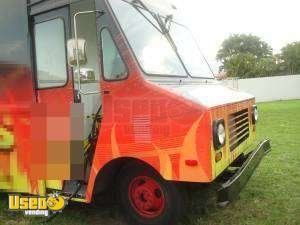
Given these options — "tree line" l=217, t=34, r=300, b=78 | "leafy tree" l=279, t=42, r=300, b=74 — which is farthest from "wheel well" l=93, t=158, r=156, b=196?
"leafy tree" l=279, t=42, r=300, b=74

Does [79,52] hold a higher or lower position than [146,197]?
higher

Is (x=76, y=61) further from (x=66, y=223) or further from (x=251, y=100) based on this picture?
(x=251, y=100)

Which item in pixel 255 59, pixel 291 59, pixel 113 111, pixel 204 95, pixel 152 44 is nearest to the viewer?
pixel 113 111

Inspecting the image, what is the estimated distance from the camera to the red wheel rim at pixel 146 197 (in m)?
5.15

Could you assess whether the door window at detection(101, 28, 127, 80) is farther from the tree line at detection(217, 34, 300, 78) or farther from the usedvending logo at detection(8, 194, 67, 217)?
the tree line at detection(217, 34, 300, 78)

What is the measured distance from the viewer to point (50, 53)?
5715 mm

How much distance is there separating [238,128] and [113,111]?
1636 millimetres

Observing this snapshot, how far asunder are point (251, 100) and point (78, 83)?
2.67m

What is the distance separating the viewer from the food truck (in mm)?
4750

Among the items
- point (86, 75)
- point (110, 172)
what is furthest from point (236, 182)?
point (86, 75)

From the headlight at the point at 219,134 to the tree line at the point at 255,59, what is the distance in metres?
29.3

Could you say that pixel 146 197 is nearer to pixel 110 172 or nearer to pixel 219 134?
pixel 110 172

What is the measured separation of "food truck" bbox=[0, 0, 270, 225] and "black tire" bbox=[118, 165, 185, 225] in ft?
0.04

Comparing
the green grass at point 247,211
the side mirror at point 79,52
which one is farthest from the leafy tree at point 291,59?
the side mirror at point 79,52
